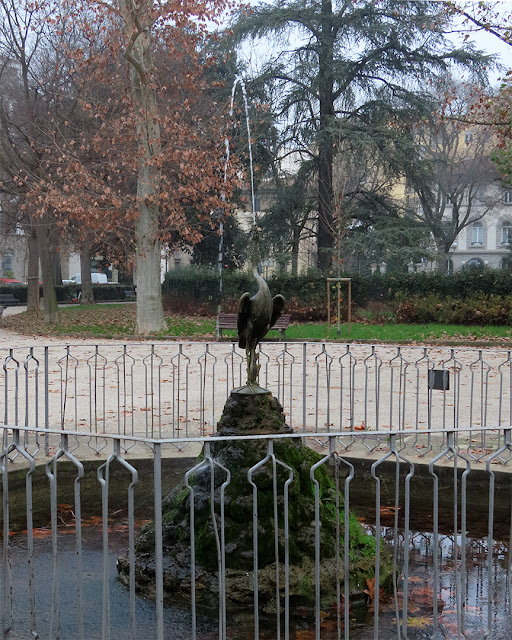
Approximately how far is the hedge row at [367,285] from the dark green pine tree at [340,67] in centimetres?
329

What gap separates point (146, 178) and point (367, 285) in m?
9.60

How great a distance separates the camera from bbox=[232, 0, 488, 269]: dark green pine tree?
3102cm

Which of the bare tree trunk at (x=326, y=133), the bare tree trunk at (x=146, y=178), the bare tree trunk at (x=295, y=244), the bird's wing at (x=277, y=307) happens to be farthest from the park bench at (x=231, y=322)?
the bird's wing at (x=277, y=307)

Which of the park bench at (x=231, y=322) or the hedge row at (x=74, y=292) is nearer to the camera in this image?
the park bench at (x=231, y=322)

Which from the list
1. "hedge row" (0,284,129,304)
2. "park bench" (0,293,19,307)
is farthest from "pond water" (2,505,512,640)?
"park bench" (0,293,19,307)

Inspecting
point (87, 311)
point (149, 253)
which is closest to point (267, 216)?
point (87, 311)

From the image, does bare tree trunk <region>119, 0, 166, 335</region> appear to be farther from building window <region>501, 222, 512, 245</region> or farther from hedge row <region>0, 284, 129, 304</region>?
building window <region>501, 222, 512, 245</region>

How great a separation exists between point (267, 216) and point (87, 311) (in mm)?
9017

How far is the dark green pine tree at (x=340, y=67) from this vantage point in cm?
3102

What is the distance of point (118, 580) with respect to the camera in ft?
17.0

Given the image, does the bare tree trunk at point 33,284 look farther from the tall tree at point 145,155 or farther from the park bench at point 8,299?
the park bench at point 8,299

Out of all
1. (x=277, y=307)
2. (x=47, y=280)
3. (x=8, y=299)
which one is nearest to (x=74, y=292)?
(x=8, y=299)

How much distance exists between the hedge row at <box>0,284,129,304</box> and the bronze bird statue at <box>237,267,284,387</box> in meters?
43.2

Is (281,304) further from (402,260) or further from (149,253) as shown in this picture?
(402,260)
